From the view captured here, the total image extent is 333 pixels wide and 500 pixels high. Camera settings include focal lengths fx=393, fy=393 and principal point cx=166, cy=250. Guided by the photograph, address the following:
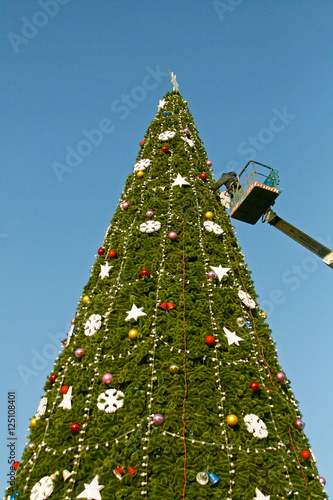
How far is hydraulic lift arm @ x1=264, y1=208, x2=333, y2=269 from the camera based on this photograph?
7.86 metres

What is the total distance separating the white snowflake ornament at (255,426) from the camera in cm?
356

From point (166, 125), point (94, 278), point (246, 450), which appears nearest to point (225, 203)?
point (166, 125)

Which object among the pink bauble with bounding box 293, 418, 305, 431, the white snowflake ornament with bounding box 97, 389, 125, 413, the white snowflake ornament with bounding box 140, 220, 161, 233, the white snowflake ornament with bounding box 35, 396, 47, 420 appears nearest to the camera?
the white snowflake ornament with bounding box 97, 389, 125, 413

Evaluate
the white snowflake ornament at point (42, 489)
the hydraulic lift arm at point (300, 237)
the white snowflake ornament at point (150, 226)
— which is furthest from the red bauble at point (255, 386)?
the hydraulic lift arm at point (300, 237)

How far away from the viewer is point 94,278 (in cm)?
534

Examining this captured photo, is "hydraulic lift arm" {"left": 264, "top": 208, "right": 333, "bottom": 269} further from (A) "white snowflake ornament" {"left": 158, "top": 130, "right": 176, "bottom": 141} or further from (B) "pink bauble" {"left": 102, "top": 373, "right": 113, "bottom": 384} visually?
(B) "pink bauble" {"left": 102, "top": 373, "right": 113, "bottom": 384}

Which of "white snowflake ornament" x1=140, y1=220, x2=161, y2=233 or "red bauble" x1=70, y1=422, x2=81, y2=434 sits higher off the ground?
"white snowflake ornament" x1=140, y1=220, x2=161, y2=233

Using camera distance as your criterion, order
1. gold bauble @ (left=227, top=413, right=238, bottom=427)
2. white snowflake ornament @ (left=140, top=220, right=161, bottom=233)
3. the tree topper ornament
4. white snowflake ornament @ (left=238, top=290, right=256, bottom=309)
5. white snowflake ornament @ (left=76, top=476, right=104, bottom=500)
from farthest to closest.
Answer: the tree topper ornament
white snowflake ornament @ (left=140, top=220, right=161, bottom=233)
white snowflake ornament @ (left=238, top=290, right=256, bottom=309)
gold bauble @ (left=227, top=413, right=238, bottom=427)
white snowflake ornament @ (left=76, top=476, right=104, bottom=500)

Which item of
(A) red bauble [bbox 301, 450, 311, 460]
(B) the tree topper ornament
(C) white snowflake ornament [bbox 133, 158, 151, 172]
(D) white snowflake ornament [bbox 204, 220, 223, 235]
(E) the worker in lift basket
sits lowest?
(A) red bauble [bbox 301, 450, 311, 460]

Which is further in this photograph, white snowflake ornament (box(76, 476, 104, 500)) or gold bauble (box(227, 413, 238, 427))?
gold bauble (box(227, 413, 238, 427))

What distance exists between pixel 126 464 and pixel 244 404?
1212mm

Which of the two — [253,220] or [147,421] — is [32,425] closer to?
[147,421]

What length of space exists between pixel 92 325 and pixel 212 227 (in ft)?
6.88

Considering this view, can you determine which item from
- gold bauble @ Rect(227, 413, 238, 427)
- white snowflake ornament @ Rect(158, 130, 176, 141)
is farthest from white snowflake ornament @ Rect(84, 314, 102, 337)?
white snowflake ornament @ Rect(158, 130, 176, 141)
